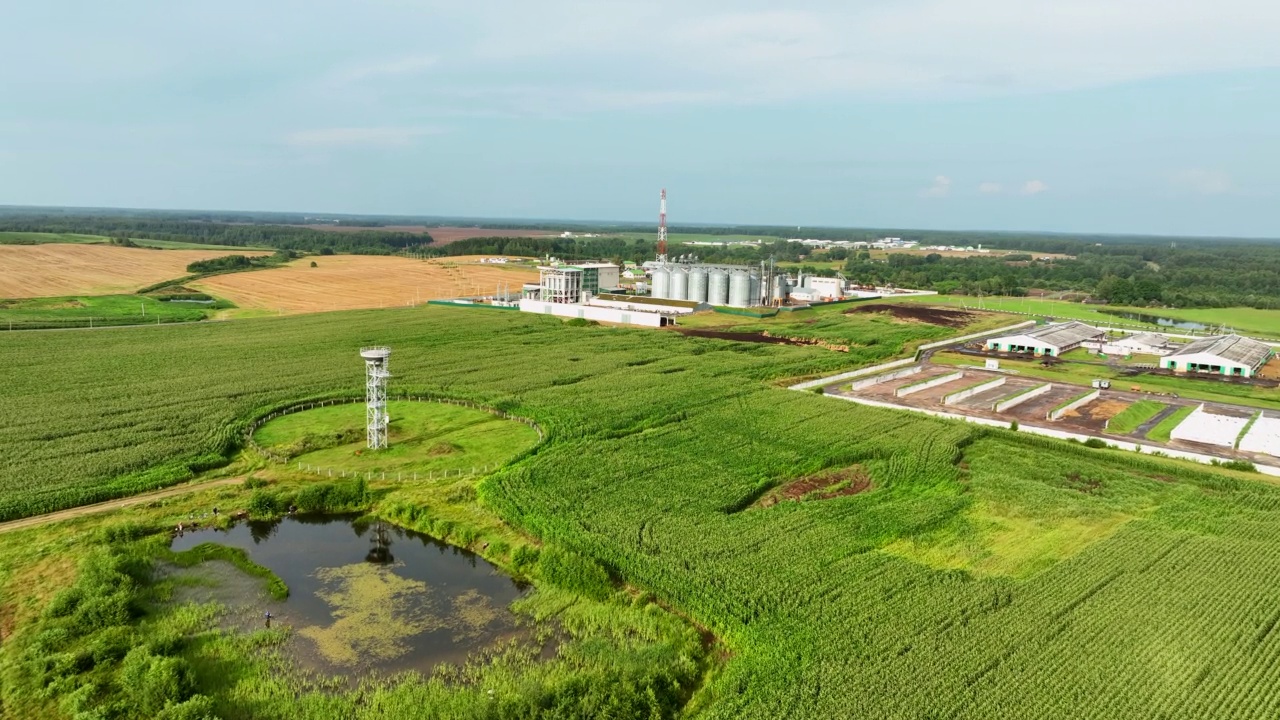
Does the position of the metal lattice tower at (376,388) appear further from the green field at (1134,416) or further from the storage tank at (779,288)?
the storage tank at (779,288)

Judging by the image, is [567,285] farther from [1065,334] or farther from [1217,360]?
[1217,360]

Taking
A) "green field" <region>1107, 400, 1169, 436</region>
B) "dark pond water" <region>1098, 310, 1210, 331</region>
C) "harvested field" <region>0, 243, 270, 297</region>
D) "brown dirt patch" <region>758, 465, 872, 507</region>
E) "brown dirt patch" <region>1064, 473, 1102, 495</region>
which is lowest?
"brown dirt patch" <region>758, 465, 872, 507</region>

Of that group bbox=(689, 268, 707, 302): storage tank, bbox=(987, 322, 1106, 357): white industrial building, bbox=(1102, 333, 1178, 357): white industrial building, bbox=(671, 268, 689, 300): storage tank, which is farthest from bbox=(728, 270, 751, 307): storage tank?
bbox=(1102, 333, 1178, 357): white industrial building

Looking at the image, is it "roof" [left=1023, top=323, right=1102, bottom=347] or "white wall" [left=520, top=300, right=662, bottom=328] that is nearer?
"roof" [left=1023, top=323, right=1102, bottom=347]

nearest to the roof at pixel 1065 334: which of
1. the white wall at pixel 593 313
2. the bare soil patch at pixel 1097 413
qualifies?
the bare soil patch at pixel 1097 413

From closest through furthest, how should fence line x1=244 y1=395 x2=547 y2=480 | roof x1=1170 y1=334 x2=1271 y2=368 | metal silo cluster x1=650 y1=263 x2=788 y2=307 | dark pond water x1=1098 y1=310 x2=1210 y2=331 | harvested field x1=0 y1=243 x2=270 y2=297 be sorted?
fence line x1=244 y1=395 x2=547 y2=480 → roof x1=1170 y1=334 x2=1271 y2=368 → harvested field x1=0 y1=243 x2=270 y2=297 → dark pond water x1=1098 y1=310 x2=1210 y2=331 → metal silo cluster x1=650 y1=263 x2=788 y2=307

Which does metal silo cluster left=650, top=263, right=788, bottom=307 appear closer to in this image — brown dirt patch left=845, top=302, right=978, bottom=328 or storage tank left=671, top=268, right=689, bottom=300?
storage tank left=671, top=268, right=689, bottom=300

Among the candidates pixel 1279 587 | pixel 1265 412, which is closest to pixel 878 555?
pixel 1279 587
